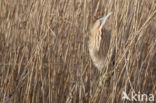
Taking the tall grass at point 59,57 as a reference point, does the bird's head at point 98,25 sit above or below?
above

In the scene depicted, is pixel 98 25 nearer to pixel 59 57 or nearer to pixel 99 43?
pixel 99 43

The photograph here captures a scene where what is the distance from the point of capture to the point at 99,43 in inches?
40.0

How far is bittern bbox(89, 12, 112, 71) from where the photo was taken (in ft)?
3.18

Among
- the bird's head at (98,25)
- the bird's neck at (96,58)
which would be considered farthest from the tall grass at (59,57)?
the bird's head at (98,25)

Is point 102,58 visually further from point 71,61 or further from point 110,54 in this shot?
point 71,61

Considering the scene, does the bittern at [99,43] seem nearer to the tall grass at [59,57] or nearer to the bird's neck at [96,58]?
the bird's neck at [96,58]

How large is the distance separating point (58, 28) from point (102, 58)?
653 millimetres

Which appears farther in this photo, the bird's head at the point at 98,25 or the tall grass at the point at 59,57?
the tall grass at the point at 59,57

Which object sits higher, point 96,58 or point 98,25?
point 98,25

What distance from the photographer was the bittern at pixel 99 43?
3.18 feet

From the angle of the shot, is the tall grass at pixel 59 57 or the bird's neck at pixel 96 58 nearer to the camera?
the bird's neck at pixel 96 58

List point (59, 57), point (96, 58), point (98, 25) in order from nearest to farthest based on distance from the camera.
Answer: point (98, 25)
point (96, 58)
point (59, 57)

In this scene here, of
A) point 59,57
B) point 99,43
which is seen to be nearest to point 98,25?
point 99,43

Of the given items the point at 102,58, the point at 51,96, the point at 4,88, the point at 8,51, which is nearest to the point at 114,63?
the point at 102,58
